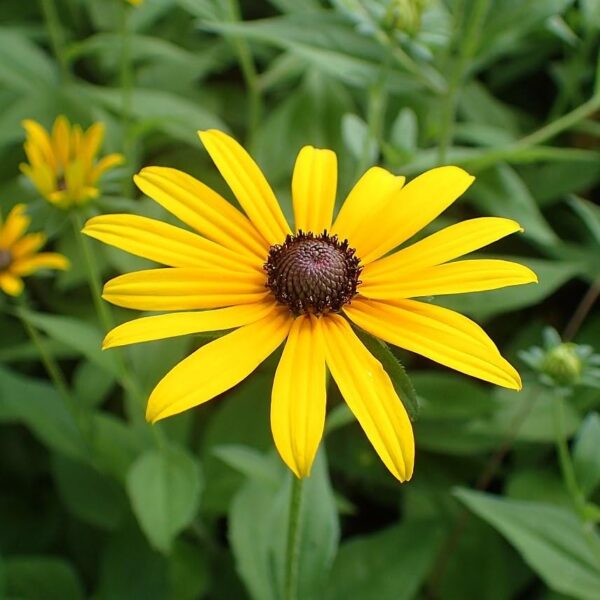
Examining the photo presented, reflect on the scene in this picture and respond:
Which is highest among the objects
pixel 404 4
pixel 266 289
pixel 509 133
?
pixel 404 4

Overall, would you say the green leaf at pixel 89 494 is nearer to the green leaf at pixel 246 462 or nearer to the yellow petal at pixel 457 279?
the green leaf at pixel 246 462

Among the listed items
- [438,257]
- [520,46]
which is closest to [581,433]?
[438,257]

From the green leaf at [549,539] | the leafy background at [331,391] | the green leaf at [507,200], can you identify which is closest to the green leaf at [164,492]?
the leafy background at [331,391]

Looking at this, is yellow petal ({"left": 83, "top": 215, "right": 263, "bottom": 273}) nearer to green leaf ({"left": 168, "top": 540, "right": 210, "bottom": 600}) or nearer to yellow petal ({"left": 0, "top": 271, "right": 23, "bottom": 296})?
yellow petal ({"left": 0, "top": 271, "right": 23, "bottom": 296})

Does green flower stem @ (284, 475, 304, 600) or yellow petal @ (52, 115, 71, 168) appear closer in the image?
green flower stem @ (284, 475, 304, 600)

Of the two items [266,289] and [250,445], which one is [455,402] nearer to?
[250,445]

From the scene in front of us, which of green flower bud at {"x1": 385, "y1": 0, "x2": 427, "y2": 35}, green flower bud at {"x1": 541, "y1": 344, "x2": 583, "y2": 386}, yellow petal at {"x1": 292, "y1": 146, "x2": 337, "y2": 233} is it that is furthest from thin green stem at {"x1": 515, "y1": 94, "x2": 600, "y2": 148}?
yellow petal at {"x1": 292, "y1": 146, "x2": 337, "y2": 233}

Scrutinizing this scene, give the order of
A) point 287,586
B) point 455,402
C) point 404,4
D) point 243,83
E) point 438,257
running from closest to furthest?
point 438,257
point 287,586
point 404,4
point 455,402
point 243,83
